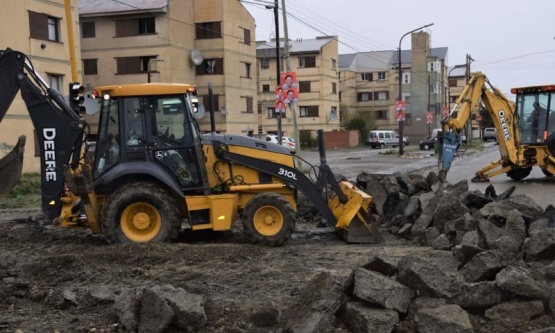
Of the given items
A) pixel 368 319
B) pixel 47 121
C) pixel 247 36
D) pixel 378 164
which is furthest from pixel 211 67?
pixel 368 319

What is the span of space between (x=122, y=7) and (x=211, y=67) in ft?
27.0

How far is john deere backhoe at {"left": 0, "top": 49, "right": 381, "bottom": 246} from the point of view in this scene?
32.9ft

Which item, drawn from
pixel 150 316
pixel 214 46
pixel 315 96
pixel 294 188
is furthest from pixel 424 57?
pixel 150 316

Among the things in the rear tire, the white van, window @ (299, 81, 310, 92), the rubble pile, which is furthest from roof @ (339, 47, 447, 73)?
the rubble pile

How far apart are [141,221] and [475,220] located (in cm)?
540

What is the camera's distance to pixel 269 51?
71875mm

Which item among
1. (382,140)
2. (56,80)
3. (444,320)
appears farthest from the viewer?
(382,140)

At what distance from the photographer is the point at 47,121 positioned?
10734 mm

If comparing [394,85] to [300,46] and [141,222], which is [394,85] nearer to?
[300,46]

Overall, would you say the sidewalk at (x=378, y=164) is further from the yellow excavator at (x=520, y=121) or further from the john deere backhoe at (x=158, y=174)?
the john deere backhoe at (x=158, y=174)

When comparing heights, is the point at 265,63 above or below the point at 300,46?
below

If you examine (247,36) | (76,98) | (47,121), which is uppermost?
(247,36)

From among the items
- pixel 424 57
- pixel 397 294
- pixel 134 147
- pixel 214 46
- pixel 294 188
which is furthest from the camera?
pixel 424 57

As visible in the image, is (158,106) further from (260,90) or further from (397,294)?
(260,90)
